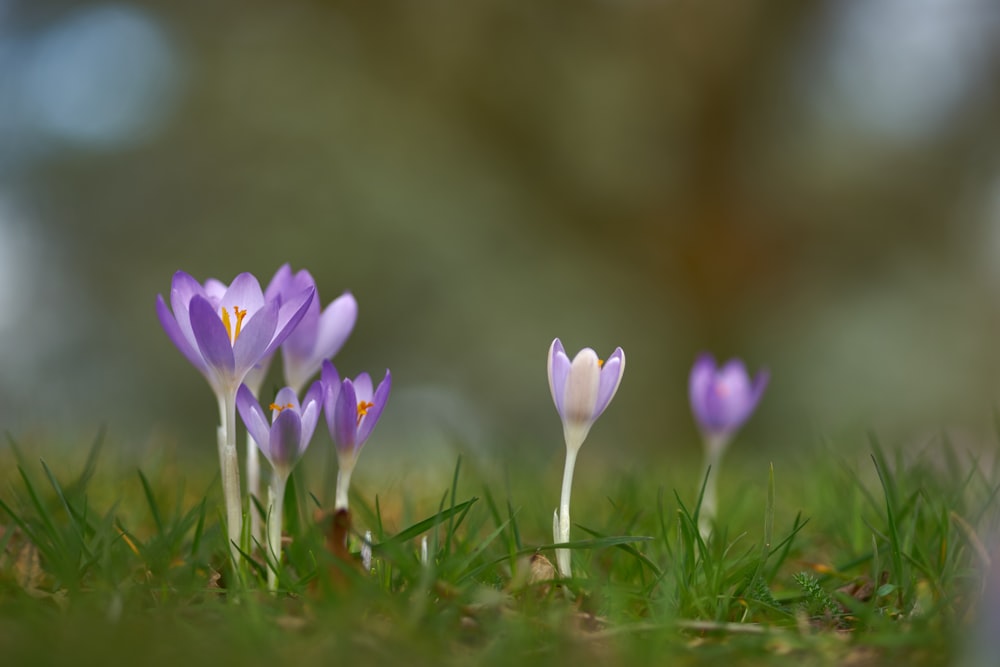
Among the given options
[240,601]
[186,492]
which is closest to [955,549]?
[240,601]

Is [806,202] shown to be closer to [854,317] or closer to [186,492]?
[854,317]

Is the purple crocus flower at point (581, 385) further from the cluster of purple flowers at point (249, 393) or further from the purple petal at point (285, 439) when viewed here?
the purple petal at point (285, 439)

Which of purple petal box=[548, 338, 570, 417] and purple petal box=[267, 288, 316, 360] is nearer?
purple petal box=[267, 288, 316, 360]

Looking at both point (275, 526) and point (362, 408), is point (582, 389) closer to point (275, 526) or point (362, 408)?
point (362, 408)

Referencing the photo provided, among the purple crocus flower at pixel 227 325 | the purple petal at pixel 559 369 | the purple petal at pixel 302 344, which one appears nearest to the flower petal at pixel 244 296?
the purple crocus flower at pixel 227 325

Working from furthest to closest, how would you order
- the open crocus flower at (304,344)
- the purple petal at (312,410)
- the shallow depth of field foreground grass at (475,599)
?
1. the open crocus flower at (304,344)
2. the purple petal at (312,410)
3. the shallow depth of field foreground grass at (475,599)

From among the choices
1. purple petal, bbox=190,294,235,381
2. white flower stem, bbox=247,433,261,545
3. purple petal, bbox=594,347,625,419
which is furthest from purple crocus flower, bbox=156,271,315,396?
purple petal, bbox=594,347,625,419

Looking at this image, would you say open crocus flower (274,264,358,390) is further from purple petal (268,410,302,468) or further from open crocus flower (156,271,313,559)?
purple petal (268,410,302,468)
